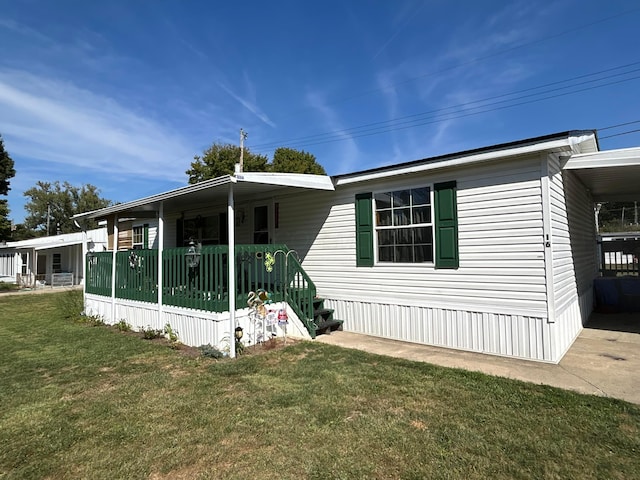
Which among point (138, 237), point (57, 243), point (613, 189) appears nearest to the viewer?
point (613, 189)

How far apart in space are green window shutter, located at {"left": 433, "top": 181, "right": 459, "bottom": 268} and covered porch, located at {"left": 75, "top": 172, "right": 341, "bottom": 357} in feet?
7.15

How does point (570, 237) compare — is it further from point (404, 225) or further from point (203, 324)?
point (203, 324)

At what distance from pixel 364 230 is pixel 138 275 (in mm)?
4817

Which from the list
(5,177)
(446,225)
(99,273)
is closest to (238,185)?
(446,225)

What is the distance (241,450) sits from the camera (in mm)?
2836

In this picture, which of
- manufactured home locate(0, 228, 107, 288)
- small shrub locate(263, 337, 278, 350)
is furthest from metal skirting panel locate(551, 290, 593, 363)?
manufactured home locate(0, 228, 107, 288)

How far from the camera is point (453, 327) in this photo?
18.9 feet

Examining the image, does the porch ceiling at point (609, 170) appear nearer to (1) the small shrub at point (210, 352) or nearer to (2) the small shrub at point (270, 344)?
(2) the small shrub at point (270, 344)

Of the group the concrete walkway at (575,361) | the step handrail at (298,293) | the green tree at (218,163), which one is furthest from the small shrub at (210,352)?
A: the green tree at (218,163)

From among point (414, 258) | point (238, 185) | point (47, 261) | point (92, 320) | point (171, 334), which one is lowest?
point (92, 320)

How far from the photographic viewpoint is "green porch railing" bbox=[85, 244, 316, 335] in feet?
19.2

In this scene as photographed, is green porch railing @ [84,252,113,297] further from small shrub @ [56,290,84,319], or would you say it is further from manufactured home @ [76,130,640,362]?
small shrub @ [56,290,84,319]

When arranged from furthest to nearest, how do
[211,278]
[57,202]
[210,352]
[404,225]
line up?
[57,202]
[404,225]
[211,278]
[210,352]

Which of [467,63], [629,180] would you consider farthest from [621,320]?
[467,63]
